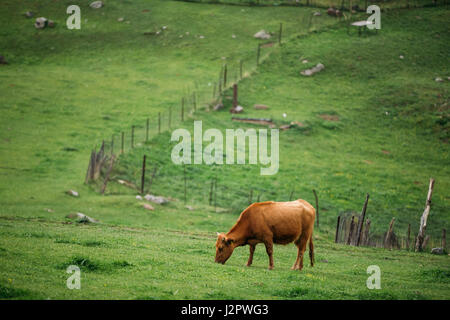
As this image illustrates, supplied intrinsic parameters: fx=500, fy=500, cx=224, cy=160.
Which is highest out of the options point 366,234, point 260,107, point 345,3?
point 345,3

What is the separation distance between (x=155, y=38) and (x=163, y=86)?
1568 centimetres

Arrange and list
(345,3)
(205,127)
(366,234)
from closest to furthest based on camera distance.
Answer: (366,234) < (205,127) < (345,3)

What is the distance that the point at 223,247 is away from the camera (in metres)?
15.7

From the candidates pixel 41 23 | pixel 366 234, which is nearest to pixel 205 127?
pixel 366 234

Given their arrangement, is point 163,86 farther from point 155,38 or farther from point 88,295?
point 88,295

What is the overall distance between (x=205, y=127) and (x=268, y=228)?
32.7 meters

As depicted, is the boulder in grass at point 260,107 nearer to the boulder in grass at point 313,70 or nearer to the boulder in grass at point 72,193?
the boulder in grass at point 313,70

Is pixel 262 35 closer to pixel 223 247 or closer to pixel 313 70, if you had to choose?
pixel 313 70

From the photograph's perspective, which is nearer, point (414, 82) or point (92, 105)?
point (92, 105)

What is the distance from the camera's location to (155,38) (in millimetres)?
71688

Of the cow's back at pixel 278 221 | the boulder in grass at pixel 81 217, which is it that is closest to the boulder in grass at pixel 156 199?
the boulder in grass at pixel 81 217

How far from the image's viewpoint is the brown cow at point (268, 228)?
15555 mm
